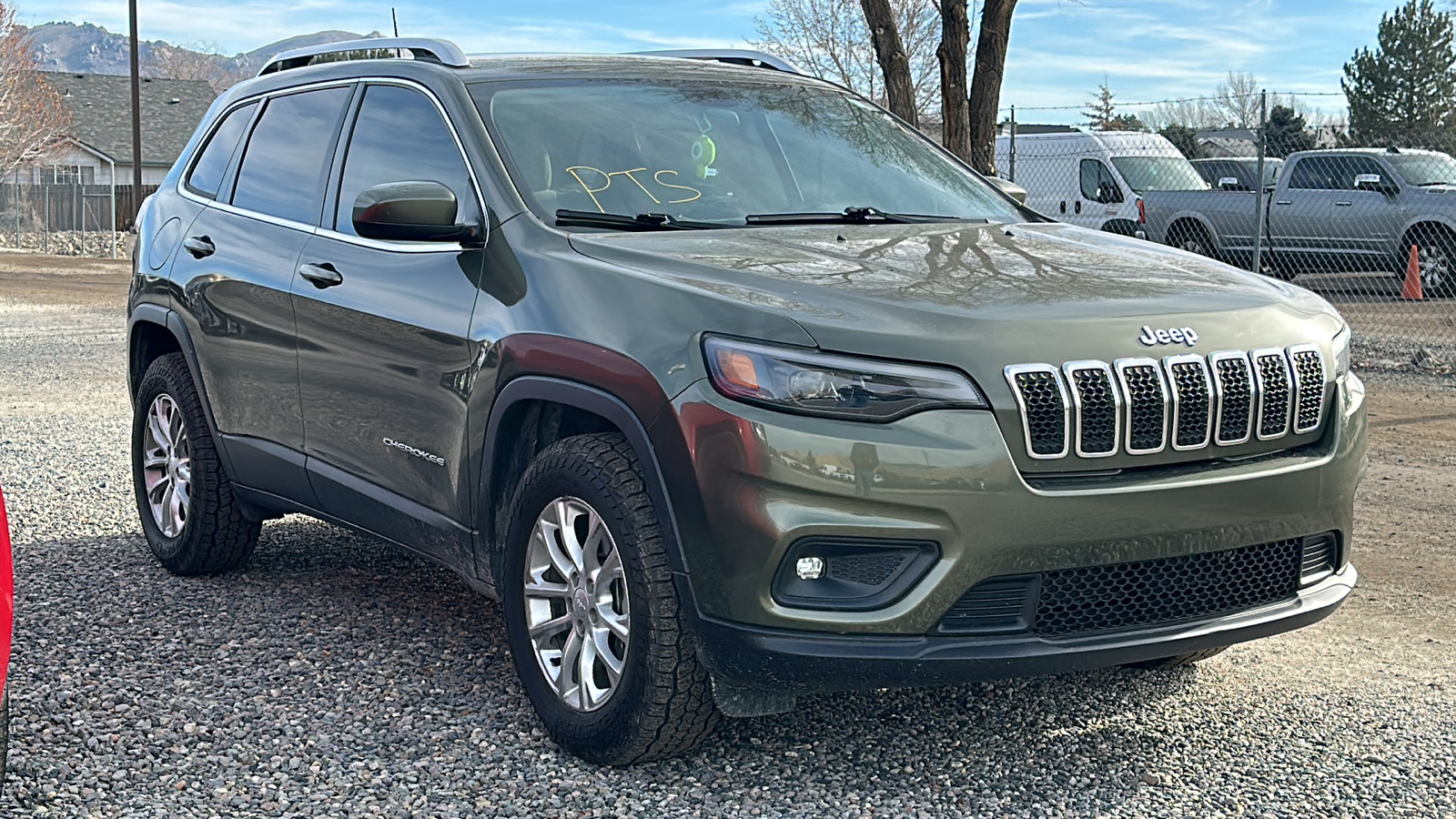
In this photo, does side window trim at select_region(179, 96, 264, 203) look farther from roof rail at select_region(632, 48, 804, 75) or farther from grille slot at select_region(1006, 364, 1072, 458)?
grille slot at select_region(1006, 364, 1072, 458)

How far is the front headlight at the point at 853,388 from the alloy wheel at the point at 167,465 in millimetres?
3156

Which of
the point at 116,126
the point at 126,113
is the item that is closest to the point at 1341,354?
the point at 116,126

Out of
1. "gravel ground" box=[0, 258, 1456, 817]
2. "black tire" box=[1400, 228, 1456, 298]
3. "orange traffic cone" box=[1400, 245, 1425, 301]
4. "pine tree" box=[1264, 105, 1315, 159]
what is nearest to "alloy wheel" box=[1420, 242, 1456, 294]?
"black tire" box=[1400, 228, 1456, 298]

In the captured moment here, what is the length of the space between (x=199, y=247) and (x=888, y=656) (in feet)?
11.2

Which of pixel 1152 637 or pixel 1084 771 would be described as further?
pixel 1084 771

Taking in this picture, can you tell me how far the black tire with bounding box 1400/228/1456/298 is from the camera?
1836cm

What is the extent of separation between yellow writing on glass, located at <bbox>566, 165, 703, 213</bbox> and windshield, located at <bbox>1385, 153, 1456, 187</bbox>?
54.9ft

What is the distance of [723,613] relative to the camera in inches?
140

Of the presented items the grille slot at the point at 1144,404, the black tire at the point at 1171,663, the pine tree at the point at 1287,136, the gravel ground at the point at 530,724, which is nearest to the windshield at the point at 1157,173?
the pine tree at the point at 1287,136

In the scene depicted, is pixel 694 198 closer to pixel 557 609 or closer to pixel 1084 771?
pixel 557 609

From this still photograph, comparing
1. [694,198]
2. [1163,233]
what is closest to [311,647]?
[694,198]

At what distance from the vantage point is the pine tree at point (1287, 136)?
36156mm

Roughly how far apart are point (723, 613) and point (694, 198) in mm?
1540

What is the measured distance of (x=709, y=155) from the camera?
4.86 metres
